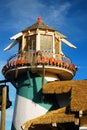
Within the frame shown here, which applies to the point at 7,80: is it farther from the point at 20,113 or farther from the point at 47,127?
the point at 47,127

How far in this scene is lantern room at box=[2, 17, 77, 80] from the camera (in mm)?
32406

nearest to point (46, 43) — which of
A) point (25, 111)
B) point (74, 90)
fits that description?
point (25, 111)

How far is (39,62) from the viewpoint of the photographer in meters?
32.1

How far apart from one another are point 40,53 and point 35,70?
142 centimetres

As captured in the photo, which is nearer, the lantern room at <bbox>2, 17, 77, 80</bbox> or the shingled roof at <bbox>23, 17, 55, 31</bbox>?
the lantern room at <bbox>2, 17, 77, 80</bbox>

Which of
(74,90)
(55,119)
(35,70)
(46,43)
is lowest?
(55,119)

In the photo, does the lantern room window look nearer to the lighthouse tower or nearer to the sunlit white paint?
the lighthouse tower

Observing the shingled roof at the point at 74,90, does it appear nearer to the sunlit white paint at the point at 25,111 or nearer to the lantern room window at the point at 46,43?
the sunlit white paint at the point at 25,111

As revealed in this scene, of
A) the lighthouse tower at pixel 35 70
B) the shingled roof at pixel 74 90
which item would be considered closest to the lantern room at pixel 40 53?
the lighthouse tower at pixel 35 70

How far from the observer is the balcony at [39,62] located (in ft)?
106

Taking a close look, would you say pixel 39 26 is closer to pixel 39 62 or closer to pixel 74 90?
pixel 39 62

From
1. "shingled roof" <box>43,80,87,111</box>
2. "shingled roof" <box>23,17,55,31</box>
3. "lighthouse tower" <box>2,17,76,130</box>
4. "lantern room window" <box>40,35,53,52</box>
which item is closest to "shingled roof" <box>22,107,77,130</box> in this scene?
"shingled roof" <box>43,80,87,111</box>

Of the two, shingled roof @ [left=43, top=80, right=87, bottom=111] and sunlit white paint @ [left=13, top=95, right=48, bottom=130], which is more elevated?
shingled roof @ [left=43, top=80, right=87, bottom=111]

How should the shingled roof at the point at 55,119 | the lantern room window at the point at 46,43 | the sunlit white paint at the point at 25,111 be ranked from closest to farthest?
the shingled roof at the point at 55,119 → the sunlit white paint at the point at 25,111 → the lantern room window at the point at 46,43
